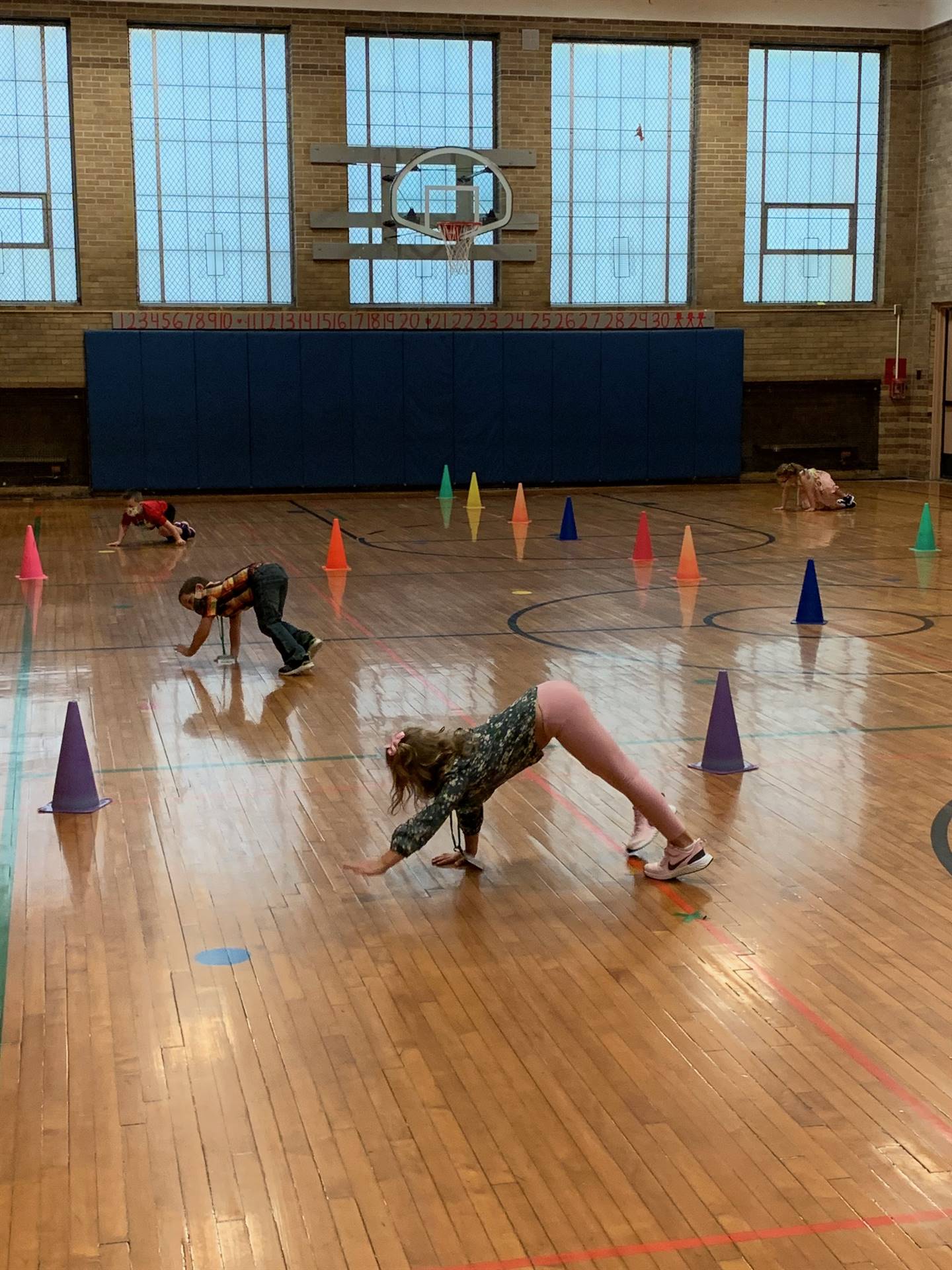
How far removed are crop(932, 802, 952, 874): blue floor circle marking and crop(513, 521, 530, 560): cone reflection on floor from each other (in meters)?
8.96

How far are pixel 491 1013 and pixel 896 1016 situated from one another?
3.96 ft

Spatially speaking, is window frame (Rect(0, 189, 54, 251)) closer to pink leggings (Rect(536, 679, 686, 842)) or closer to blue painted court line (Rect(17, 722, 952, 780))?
blue painted court line (Rect(17, 722, 952, 780))

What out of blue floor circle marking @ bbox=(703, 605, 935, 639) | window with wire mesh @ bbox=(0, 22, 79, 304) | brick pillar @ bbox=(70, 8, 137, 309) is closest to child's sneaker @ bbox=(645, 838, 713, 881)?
blue floor circle marking @ bbox=(703, 605, 935, 639)

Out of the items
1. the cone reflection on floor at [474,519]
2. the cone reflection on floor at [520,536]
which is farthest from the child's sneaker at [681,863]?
the cone reflection on floor at [474,519]

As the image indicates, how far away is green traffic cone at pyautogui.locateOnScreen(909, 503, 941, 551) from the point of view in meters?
15.4

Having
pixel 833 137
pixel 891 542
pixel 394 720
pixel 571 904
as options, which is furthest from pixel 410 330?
pixel 571 904

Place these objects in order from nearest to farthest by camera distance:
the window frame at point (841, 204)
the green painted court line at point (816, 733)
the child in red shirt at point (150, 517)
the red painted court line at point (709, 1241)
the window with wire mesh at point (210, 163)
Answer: the red painted court line at point (709, 1241) → the green painted court line at point (816, 733) → the child in red shirt at point (150, 517) → the window with wire mesh at point (210, 163) → the window frame at point (841, 204)

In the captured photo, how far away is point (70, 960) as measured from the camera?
4.92 metres

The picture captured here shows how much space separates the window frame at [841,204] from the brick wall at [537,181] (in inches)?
4.2

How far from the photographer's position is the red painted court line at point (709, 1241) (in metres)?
3.19

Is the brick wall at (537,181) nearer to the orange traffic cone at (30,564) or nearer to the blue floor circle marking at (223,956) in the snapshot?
the orange traffic cone at (30,564)

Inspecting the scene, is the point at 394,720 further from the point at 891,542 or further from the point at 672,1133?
the point at 891,542

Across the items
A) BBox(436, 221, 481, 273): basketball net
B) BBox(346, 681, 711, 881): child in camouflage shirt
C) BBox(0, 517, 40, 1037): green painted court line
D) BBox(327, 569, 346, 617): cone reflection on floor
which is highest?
BBox(436, 221, 481, 273): basketball net

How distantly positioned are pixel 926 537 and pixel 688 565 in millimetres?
3485
